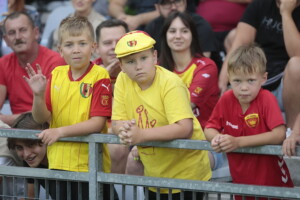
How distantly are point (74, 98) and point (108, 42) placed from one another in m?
1.55

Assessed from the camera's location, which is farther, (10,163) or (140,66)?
(10,163)

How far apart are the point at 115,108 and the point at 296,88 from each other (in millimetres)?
1598

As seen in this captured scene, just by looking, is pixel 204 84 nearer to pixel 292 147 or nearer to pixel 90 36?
pixel 90 36

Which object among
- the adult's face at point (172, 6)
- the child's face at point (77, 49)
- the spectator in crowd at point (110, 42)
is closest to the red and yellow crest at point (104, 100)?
the child's face at point (77, 49)

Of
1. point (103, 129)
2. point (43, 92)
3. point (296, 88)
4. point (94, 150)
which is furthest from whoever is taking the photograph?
point (296, 88)

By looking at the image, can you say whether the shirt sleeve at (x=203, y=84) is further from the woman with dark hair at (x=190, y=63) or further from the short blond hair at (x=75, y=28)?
the short blond hair at (x=75, y=28)

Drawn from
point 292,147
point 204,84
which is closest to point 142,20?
point 204,84

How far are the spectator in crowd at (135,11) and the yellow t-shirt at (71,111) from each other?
10.3 feet

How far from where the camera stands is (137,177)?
4008mm

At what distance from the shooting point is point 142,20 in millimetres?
7781

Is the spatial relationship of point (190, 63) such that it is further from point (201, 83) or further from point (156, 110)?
point (156, 110)

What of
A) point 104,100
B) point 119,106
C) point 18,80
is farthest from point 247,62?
point 18,80

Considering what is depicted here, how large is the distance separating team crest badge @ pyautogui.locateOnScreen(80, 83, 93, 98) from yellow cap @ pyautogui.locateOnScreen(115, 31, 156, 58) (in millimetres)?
448

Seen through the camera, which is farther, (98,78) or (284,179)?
(98,78)
